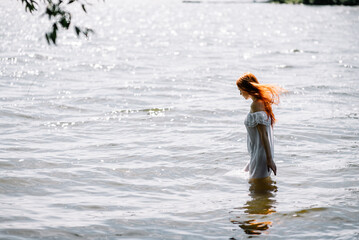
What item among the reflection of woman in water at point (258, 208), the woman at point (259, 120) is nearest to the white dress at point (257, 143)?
the woman at point (259, 120)

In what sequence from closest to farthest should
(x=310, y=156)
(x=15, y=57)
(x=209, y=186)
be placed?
(x=209, y=186) → (x=310, y=156) → (x=15, y=57)

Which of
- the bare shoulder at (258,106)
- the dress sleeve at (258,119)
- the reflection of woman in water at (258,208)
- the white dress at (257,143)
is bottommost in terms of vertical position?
the reflection of woman in water at (258,208)

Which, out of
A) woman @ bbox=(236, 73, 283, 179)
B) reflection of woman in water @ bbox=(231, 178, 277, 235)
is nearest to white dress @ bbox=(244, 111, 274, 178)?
woman @ bbox=(236, 73, 283, 179)

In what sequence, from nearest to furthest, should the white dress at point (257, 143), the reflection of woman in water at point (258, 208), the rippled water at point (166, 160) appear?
1. the reflection of woman in water at point (258, 208)
2. the rippled water at point (166, 160)
3. the white dress at point (257, 143)

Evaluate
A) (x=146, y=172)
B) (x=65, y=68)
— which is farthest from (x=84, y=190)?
(x=65, y=68)

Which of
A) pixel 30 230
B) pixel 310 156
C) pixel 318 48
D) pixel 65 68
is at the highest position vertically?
pixel 318 48

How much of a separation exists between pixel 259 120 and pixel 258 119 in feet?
0.07

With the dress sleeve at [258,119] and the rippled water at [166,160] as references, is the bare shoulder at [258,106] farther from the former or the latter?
the rippled water at [166,160]

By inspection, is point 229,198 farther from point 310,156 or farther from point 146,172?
point 310,156

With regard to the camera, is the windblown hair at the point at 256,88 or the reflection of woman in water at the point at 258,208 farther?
the windblown hair at the point at 256,88

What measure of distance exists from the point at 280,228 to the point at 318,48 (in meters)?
34.7

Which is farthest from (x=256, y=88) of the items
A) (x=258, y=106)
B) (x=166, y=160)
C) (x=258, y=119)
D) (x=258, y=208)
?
(x=166, y=160)

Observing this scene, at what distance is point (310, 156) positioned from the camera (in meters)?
11.2

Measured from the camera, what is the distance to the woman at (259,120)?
819cm
